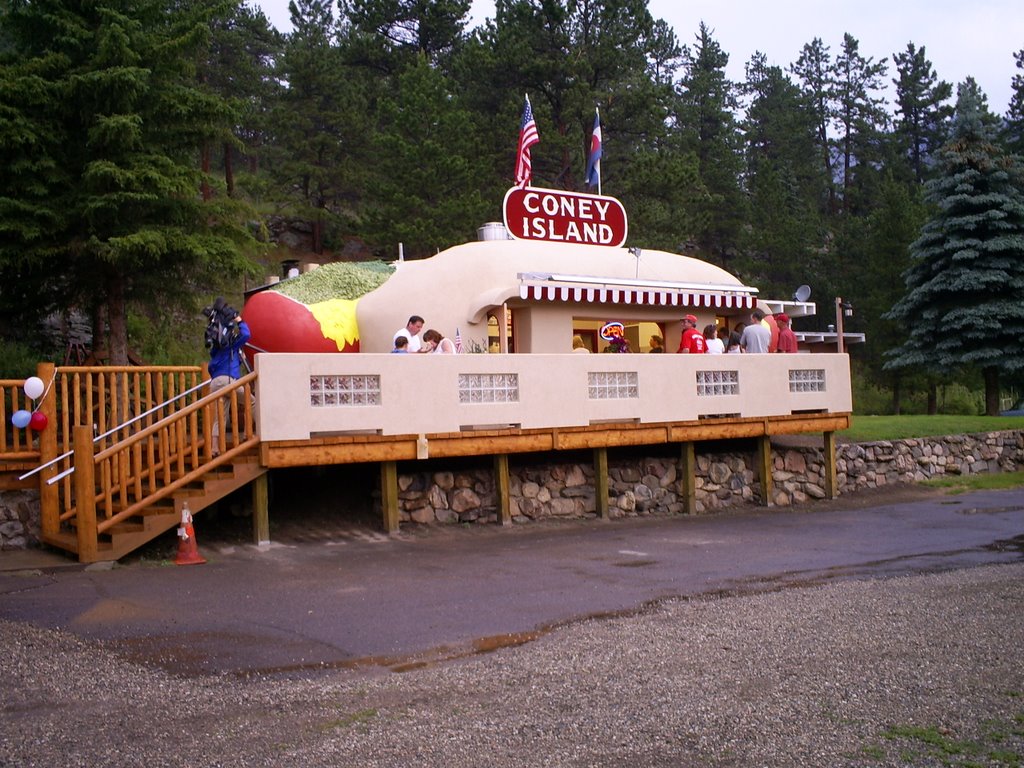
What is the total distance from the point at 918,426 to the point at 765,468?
24.6 feet

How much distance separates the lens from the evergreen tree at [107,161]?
15438 mm

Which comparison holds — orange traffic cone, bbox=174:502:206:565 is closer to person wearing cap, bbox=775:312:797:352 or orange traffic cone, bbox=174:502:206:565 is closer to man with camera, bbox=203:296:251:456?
man with camera, bbox=203:296:251:456

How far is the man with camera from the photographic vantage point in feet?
42.0

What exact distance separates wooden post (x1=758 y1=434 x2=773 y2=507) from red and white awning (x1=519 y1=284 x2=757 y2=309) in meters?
2.63

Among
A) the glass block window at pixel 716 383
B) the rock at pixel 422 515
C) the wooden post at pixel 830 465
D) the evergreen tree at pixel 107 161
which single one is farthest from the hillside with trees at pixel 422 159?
the wooden post at pixel 830 465

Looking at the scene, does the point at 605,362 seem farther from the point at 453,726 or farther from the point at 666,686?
the point at 453,726

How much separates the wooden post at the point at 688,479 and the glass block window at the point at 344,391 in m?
5.73

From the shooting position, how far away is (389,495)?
13.7 metres

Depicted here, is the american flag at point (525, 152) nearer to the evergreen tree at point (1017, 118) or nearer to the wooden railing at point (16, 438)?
the wooden railing at point (16, 438)

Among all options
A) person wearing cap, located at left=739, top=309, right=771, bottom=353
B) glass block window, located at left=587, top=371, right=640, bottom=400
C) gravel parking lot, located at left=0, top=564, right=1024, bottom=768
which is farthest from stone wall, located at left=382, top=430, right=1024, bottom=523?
gravel parking lot, located at left=0, top=564, right=1024, bottom=768

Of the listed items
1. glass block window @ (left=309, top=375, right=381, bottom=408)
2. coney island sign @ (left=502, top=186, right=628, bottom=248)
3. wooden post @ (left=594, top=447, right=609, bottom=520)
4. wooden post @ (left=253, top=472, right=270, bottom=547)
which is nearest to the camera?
wooden post @ (left=253, top=472, right=270, bottom=547)

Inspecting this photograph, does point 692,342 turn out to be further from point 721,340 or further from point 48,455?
point 48,455

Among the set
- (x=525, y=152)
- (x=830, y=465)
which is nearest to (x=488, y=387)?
(x=525, y=152)

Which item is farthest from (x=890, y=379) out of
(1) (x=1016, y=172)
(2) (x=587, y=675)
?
(2) (x=587, y=675)
